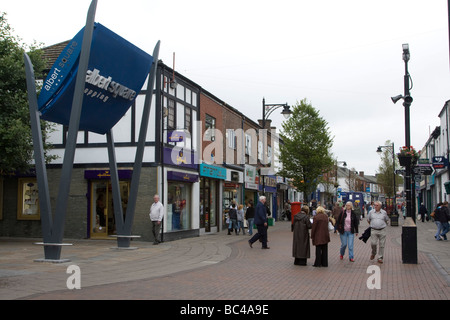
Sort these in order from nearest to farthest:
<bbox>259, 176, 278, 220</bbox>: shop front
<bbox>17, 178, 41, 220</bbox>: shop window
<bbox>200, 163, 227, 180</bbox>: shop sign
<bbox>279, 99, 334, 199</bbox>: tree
A: <bbox>17, 178, 41, 220</bbox>: shop window < <bbox>200, 163, 227, 180</bbox>: shop sign < <bbox>279, 99, 334, 199</bbox>: tree < <bbox>259, 176, 278, 220</bbox>: shop front

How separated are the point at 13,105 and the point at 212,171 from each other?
34.7 feet

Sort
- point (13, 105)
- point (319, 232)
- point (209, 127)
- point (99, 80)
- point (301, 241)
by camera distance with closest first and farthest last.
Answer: point (319, 232) → point (301, 241) → point (99, 80) → point (13, 105) → point (209, 127)

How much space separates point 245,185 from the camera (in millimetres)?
30781

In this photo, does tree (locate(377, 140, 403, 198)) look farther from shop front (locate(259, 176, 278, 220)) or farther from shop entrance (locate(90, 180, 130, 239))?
shop entrance (locate(90, 180, 130, 239))

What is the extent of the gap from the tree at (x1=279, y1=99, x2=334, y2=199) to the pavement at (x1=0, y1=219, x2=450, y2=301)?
1990cm

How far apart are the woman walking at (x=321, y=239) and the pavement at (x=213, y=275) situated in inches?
13.0

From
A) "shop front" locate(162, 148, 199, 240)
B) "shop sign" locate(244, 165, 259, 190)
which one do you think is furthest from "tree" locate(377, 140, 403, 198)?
"shop front" locate(162, 148, 199, 240)

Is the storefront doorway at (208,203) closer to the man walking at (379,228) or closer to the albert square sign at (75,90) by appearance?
the albert square sign at (75,90)

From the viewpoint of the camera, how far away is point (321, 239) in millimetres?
12180

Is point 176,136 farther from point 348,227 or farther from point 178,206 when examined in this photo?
point 348,227

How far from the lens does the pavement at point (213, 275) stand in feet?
26.4

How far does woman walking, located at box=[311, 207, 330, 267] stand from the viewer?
12.1 meters

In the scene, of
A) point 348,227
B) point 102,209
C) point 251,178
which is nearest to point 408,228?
point 348,227

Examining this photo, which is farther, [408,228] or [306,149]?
[306,149]
